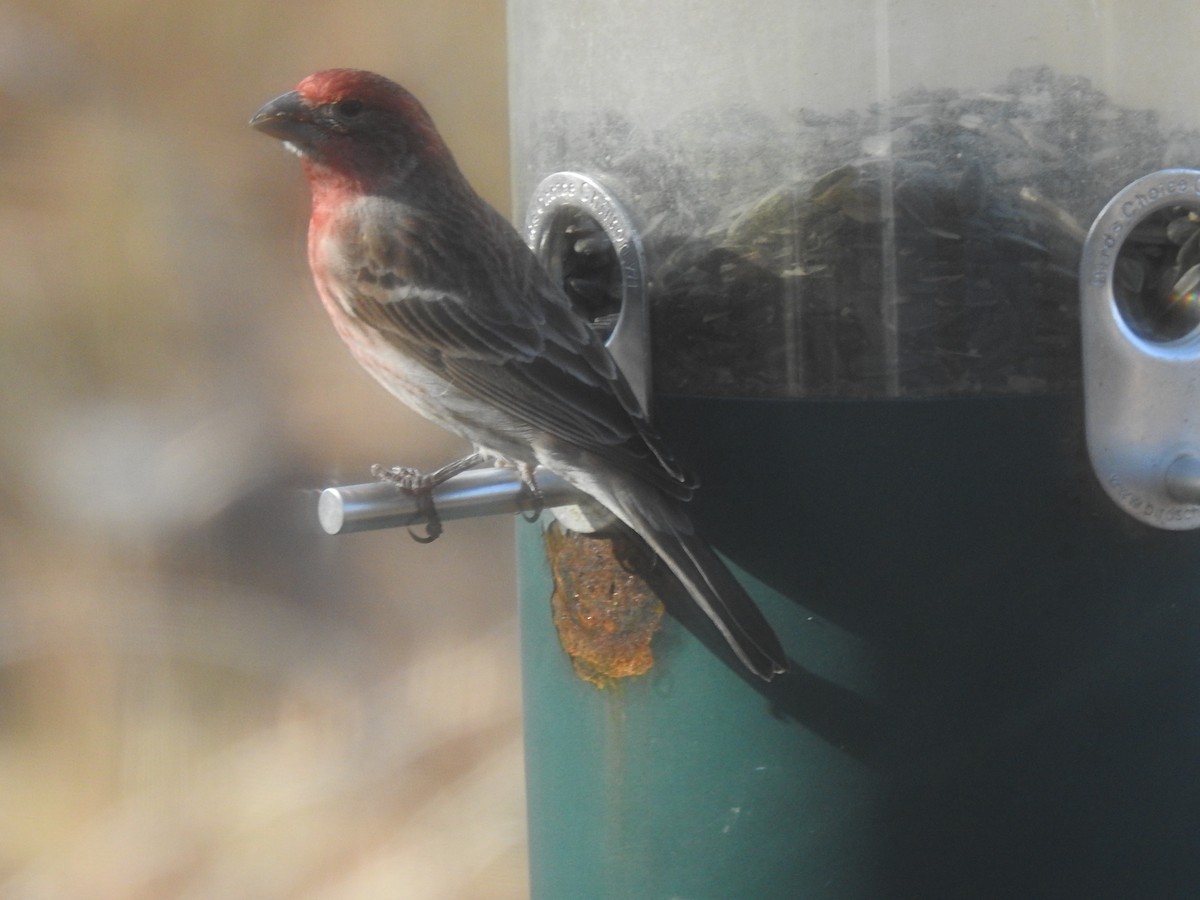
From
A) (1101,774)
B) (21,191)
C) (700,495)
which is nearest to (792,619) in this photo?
(700,495)

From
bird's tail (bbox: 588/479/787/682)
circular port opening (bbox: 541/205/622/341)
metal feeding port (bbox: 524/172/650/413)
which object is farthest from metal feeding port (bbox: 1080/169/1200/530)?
circular port opening (bbox: 541/205/622/341)

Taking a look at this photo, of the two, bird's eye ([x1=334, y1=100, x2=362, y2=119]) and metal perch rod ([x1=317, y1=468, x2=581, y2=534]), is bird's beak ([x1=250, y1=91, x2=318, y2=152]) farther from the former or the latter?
metal perch rod ([x1=317, y1=468, x2=581, y2=534])

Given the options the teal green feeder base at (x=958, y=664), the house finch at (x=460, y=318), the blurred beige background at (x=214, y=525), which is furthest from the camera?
the blurred beige background at (x=214, y=525)

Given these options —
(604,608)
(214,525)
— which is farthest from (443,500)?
(214,525)

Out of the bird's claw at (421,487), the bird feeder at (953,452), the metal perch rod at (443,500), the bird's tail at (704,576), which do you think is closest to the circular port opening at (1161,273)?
the bird feeder at (953,452)

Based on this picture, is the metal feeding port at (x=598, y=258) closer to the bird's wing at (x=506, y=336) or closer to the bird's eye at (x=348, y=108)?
the bird's wing at (x=506, y=336)

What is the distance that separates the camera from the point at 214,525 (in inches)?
188

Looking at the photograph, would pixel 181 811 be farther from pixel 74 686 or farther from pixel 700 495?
pixel 700 495

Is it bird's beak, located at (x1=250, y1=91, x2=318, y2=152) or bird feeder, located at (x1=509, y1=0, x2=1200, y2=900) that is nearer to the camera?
bird feeder, located at (x1=509, y1=0, x2=1200, y2=900)

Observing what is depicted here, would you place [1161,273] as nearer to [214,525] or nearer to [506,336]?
[506,336]

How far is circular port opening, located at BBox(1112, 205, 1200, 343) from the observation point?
8.79ft

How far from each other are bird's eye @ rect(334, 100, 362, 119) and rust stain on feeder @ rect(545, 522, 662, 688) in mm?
912

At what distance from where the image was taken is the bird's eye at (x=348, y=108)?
3.29 m

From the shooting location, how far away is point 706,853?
9.07 ft
